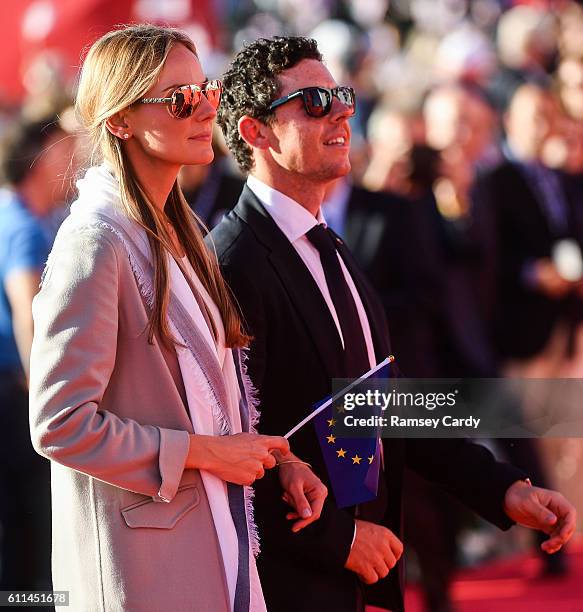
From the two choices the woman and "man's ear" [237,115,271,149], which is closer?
the woman

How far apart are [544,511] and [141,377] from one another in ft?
3.90

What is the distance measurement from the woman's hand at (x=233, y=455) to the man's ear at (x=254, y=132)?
111 cm

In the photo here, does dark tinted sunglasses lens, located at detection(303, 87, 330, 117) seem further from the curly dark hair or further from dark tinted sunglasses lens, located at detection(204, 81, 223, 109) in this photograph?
dark tinted sunglasses lens, located at detection(204, 81, 223, 109)

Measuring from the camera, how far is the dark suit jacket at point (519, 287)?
7.13m

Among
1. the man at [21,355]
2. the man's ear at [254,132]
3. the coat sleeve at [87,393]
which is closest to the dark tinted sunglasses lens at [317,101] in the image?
the man's ear at [254,132]

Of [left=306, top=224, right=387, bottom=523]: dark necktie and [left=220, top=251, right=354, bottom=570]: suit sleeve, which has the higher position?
[left=306, top=224, right=387, bottom=523]: dark necktie

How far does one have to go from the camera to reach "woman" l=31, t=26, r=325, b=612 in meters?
2.51

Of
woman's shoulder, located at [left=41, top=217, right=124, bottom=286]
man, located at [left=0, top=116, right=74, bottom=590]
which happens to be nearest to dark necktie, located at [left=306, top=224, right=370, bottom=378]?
woman's shoulder, located at [left=41, top=217, right=124, bottom=286]

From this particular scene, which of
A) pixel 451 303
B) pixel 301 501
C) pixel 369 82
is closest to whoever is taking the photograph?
pixel 301 501

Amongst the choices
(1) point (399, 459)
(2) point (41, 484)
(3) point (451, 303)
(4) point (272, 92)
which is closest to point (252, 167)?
(4) point (272, 92)

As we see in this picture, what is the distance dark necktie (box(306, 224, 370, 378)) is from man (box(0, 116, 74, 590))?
6.33 ft

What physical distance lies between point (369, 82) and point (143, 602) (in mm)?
7716

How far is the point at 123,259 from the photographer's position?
8.59ft

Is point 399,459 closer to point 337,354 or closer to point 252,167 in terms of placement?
point 337,354
